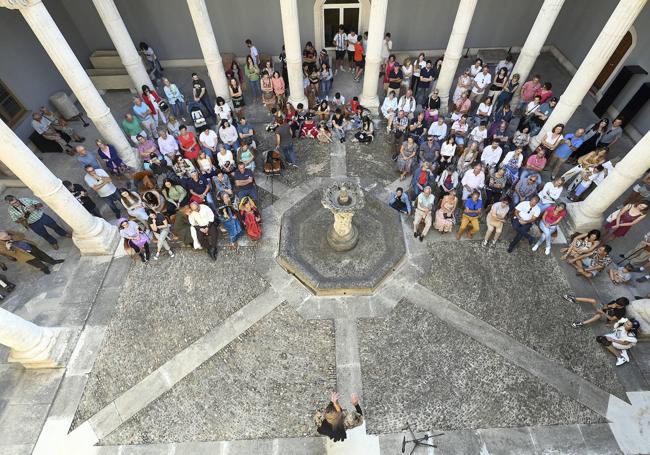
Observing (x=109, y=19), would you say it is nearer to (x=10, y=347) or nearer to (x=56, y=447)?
(x=10, y=347)

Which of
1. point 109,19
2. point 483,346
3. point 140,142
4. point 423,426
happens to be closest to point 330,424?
point 423,426

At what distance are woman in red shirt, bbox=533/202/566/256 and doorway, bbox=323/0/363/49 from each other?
32.8 feet

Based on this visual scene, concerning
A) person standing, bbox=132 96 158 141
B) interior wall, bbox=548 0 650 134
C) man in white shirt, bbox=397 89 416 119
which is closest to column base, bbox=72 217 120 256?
person standing, bbox=132 96 158 141

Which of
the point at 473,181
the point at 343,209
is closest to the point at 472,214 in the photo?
the point at 473,181

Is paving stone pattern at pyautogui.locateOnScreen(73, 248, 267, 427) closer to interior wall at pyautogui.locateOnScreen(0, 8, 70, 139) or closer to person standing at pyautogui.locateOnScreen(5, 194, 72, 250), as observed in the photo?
person standing at pyautogui.locateOnScreen(5, 194, 72, 250)

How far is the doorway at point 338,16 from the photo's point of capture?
13.6m

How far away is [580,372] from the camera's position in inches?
289

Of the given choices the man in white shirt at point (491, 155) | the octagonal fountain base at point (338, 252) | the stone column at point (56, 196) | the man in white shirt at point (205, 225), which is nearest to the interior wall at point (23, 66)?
the stone column at point (56, 196)

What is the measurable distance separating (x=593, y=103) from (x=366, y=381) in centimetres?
1243

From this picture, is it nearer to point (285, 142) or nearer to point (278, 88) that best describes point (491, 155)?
point (285, 142)

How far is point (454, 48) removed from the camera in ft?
37.1

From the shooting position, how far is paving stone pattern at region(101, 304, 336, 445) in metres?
6.83

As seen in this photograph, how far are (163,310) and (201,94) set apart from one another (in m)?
6.91

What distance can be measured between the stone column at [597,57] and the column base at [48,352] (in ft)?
41.8
